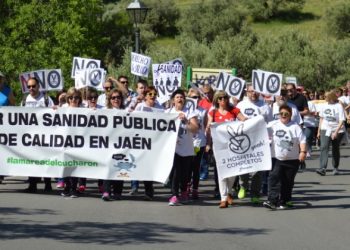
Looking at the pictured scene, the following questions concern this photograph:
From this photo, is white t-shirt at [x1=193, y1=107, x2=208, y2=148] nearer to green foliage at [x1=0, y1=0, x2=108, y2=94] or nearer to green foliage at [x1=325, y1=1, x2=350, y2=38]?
green foliage at [x1=0, y1=0, x2=108, y2=94]

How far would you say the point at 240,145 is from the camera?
43.6ft

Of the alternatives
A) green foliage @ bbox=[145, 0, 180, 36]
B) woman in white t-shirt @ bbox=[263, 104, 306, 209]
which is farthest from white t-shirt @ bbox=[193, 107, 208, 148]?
green foliage @ bbox=[145, 0, 180, 36]

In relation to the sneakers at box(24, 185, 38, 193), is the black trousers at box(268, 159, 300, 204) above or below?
above

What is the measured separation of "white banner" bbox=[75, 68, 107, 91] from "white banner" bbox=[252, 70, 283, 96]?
324 centimetres

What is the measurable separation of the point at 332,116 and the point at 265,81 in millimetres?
4601

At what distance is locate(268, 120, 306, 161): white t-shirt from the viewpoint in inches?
505

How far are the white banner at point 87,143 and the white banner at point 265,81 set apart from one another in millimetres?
1880

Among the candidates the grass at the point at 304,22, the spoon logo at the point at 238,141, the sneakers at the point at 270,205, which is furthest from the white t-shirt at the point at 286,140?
the grass at the point at 304,22

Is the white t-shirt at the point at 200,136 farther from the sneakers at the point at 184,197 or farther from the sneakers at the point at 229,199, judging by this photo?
the sneakers at the point at 229,199

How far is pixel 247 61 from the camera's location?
48562 mm

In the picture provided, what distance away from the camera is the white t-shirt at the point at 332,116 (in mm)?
18844

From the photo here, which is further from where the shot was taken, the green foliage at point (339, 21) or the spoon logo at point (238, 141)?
the green foliage at point (339, 21)

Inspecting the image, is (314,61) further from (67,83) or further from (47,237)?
(47,237)

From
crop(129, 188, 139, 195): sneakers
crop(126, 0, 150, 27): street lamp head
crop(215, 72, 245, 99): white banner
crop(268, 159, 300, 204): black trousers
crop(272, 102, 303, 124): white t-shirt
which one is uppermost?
crop(126, 0, 150, 27): street lamp head
